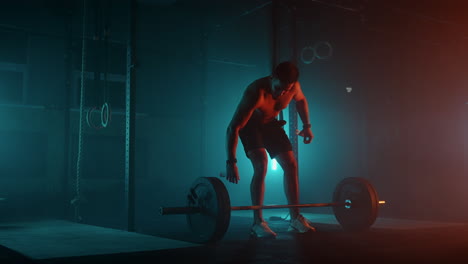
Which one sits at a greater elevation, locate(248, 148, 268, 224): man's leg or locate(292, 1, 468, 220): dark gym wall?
locate(292, 1, 468, 220): dark gym wall

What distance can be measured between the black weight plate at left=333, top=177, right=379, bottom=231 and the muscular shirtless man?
0.41 meters

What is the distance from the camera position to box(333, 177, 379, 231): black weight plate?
3564 mm

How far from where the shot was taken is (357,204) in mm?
3664

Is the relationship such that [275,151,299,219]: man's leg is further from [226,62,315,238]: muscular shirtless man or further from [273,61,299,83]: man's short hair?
Answer: [273,61,299,83]: man's short hair

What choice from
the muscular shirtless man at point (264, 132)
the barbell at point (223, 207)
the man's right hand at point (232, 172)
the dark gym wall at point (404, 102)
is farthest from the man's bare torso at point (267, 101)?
the dark gym wall at point (404, 102)

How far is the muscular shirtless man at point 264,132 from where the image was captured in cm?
318

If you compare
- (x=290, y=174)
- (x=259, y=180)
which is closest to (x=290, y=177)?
(x=290, y=174)

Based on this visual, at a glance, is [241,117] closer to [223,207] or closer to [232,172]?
[232,172]

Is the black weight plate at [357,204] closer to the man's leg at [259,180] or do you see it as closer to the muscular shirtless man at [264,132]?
the muscular shirtless man at [264,132]

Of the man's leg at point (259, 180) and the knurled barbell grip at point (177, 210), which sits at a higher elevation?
the man's leg at point (259, 180)

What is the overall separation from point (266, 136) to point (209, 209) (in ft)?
2.39

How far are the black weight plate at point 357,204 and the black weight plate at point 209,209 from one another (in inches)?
46.7

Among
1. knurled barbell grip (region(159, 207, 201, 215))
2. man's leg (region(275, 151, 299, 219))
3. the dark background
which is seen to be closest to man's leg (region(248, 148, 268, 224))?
man's leg (region(275, 151, 299, 219))

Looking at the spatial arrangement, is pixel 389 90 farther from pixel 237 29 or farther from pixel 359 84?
pixel 237 29
